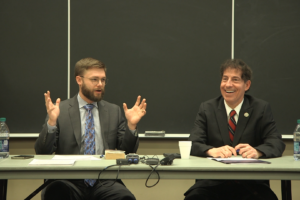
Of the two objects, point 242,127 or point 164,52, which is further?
point 164,52

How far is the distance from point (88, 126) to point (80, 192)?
0.64m

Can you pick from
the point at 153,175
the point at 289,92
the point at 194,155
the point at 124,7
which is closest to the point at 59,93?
the point at 124,7

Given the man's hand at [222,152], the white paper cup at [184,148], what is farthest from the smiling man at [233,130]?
the white paper cup at [184,148]

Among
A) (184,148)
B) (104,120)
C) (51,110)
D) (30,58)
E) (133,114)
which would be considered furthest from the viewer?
(30,58)

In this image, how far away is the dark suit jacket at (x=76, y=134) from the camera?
9.10ft

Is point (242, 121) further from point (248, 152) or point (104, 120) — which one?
point (104, 120)

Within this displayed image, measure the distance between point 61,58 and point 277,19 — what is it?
2.58m

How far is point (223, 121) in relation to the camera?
9.47 ft

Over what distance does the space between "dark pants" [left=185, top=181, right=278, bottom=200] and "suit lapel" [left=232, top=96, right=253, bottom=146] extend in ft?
1.26

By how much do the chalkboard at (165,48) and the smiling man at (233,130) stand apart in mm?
931

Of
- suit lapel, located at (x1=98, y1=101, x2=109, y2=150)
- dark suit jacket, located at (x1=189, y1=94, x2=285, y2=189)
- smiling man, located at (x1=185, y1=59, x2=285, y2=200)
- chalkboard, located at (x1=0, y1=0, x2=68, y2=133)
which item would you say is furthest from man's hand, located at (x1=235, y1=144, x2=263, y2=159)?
chalkboard, located at (x1=0, y1=0, x2=68, y2=133)

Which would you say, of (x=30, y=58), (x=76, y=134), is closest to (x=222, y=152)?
(x=76, y=134)

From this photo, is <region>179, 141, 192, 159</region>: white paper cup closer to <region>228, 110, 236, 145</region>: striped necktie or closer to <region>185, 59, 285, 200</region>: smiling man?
<region>185, 59, 285, 200</region>: smiling man

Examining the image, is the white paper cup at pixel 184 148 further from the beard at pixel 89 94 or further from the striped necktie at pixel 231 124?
the beard at pixel 89 94
